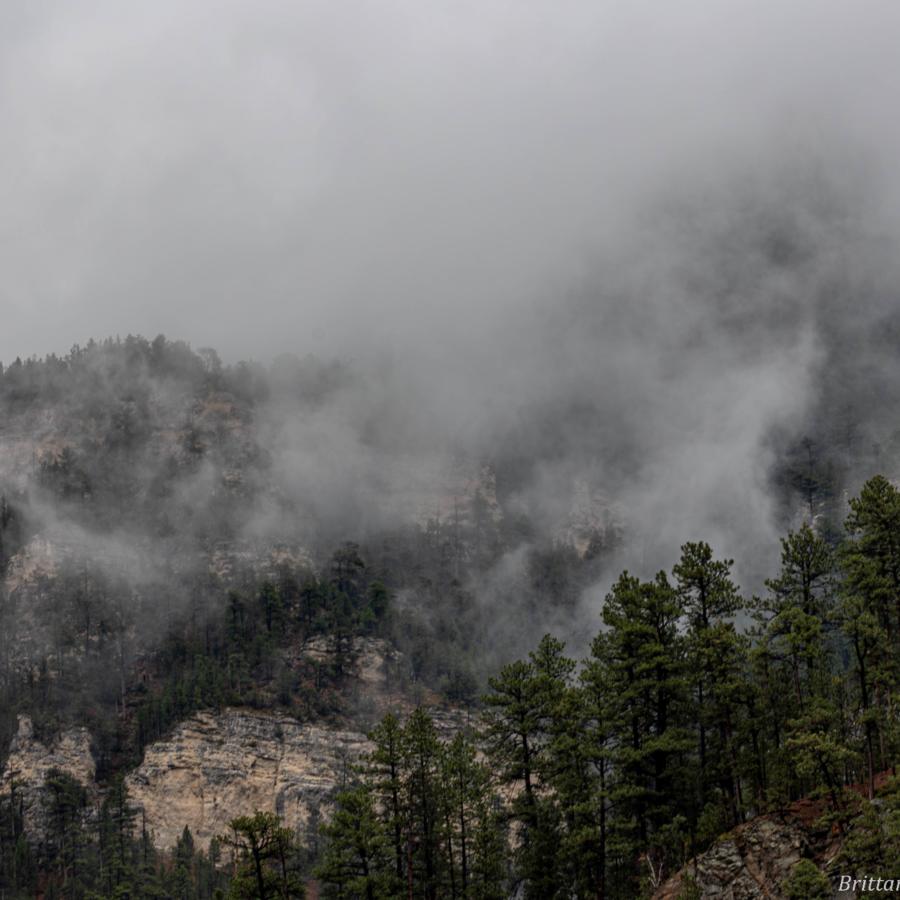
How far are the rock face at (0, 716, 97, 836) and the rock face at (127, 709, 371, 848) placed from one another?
953 centimetres

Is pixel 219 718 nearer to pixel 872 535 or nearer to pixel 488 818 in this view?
pixel 488 818

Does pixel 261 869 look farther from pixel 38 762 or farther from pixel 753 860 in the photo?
pixel 38 762

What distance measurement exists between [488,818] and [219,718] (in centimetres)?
11590

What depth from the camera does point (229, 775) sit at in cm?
15725

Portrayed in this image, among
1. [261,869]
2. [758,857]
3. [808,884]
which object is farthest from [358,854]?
[808,884]

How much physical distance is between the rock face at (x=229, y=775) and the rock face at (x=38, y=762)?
9533 mm

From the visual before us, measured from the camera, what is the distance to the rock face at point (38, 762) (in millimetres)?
149250

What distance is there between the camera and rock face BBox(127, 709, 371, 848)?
154m

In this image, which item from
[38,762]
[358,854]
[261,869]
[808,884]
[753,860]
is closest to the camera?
[808,884]

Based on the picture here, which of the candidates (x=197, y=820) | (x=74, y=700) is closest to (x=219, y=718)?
(x=197, y=820)

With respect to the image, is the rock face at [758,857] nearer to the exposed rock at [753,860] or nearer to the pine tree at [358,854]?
Result: the exposed rock at [753,860]

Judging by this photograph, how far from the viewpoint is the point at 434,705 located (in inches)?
6806

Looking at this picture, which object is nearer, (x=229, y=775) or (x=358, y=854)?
(x=358, y=854)

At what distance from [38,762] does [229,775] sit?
30.5m
